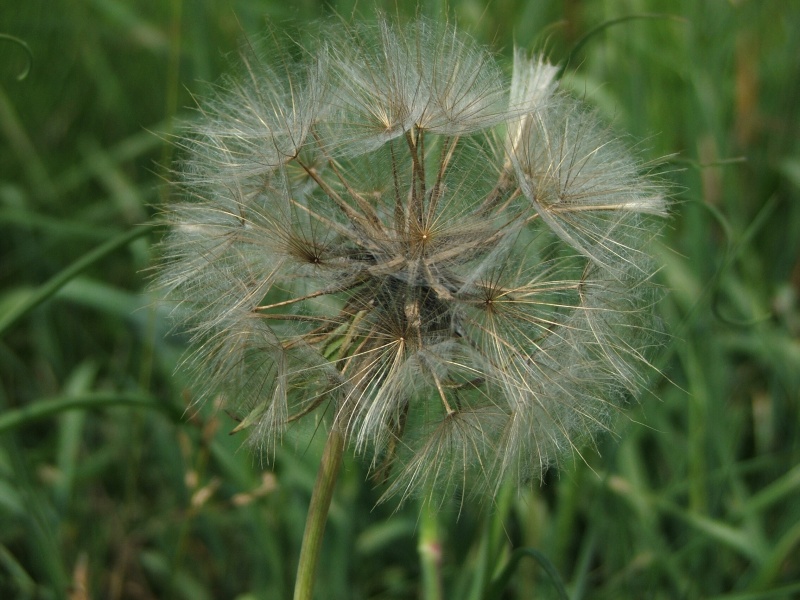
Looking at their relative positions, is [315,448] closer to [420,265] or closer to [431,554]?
[431,554]

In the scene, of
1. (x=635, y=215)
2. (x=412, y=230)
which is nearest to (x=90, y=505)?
(x=412, y=230)

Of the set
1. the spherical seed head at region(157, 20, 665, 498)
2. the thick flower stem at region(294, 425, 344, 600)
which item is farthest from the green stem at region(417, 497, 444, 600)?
the thick flower stem at region(294, 425, 344, 600)

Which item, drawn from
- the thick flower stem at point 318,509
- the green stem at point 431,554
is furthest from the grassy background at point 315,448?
the thick flower stem at point 318,509

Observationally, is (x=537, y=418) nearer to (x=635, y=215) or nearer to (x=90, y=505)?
(x=635, y=215)

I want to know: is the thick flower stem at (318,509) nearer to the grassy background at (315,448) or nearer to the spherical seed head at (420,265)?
the spherical seed head at (420,265)

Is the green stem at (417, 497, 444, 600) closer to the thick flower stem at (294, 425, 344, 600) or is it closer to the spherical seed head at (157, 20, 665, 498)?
the spherical seed head at (157, 20, 665, 498)

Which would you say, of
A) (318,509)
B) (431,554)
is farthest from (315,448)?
(318,509)

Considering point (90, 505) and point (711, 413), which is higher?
point (711, 413)
